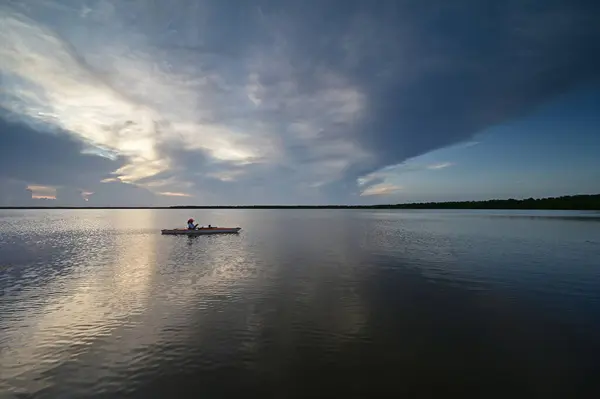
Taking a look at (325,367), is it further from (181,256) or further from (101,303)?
(181,256)

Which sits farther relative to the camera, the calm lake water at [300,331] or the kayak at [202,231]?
the kayak at [202,231]

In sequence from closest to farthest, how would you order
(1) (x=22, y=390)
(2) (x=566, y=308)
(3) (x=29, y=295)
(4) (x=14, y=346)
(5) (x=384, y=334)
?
(1) (x=22, y=390)
(4) (x=14, y=346)
(5) (x=384, y=334)
(2) (x=566, y=308)
(3) (x=29, y=295)

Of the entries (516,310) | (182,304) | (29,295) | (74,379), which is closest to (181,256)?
(29,295)

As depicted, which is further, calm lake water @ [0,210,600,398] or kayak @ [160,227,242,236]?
kayak @ [160,227,242,236]

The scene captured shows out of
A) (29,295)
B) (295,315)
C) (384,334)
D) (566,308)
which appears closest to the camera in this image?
(384,334)

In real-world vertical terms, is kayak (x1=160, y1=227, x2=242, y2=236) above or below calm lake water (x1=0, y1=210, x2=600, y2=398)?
above

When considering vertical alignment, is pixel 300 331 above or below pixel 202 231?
below

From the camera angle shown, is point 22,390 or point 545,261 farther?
point 545,261

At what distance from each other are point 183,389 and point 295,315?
713cm

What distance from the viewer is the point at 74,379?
1003cm

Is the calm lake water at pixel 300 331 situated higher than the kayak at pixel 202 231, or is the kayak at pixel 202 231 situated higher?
the kayak at pixel 202 231

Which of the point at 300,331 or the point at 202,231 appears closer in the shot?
the point at 300,331

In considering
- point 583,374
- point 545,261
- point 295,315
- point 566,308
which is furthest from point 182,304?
point 545,261

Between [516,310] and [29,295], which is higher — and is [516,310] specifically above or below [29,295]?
below
